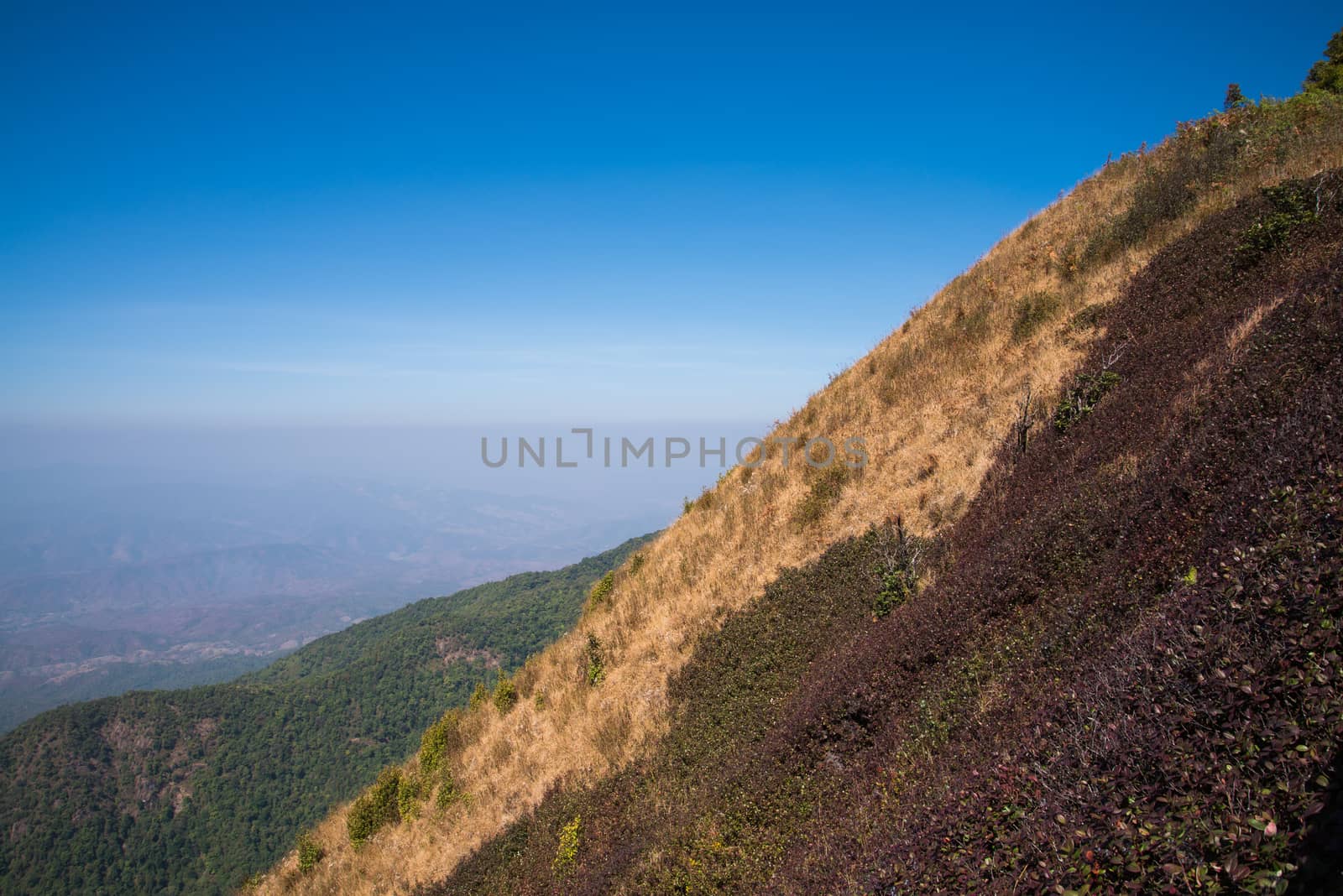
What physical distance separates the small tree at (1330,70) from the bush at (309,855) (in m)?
37.6

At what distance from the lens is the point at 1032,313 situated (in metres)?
15.0

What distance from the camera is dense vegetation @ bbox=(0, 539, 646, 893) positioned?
244 feet

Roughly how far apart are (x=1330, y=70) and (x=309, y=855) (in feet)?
136

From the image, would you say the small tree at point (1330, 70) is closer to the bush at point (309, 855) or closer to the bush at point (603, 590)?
the bush at point (603, 590)

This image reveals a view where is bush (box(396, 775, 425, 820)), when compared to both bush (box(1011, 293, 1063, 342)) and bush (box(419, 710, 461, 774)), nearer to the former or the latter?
bush (box(419, 710, 461, 774))

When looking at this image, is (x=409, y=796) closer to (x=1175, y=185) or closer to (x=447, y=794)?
(x=447, y=794)

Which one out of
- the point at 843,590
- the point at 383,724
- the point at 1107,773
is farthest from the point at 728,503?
the point at 383,724

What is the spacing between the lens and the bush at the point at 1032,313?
14539mm

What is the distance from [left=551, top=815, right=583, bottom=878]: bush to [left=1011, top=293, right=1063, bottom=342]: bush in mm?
14436

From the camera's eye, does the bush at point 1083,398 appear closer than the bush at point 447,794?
Yes

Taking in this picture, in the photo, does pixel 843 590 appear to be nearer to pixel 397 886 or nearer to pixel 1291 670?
pixel 1291 670

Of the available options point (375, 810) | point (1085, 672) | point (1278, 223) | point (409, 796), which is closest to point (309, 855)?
point (375, 810)

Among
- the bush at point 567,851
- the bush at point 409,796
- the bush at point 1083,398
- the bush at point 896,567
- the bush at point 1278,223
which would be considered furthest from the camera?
the bush at point 409,796

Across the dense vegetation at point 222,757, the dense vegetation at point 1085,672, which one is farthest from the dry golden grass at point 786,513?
the dense vegetation at point 222,757
